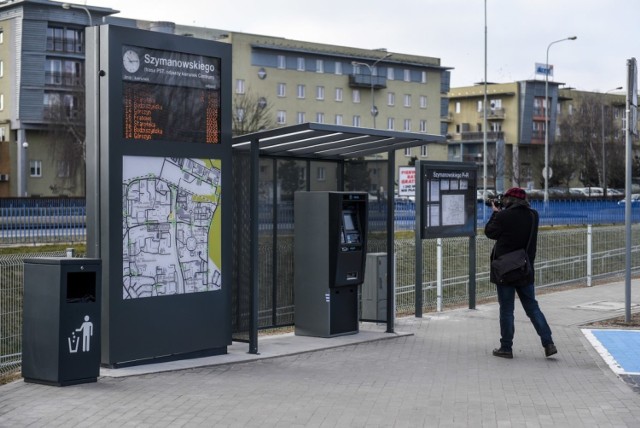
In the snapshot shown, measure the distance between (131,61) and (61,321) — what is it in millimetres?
2719

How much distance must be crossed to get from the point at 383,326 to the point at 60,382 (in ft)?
19.1

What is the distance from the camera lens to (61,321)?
903 centimetres

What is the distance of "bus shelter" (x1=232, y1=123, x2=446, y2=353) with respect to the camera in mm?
11070

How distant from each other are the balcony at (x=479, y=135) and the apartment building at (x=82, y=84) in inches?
372

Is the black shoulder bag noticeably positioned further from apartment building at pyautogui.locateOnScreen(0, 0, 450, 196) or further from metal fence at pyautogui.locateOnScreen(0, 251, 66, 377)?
apartment building at pyautogui.locateOnScreen(0, 0, 450, 196)

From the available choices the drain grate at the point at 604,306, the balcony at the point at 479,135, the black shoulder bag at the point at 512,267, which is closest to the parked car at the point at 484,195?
the black shoulder bag at the point at 512,267

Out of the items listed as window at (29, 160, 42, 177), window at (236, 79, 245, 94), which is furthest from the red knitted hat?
window at (236, 79, 245, 94)

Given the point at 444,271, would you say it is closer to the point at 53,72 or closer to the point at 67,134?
the point at 67,134

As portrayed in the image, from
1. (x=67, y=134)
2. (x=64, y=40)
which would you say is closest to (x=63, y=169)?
(x=67, y=134)

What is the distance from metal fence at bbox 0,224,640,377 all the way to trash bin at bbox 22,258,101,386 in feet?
5.83

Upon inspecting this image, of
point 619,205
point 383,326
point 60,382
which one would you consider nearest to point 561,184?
point 619,205

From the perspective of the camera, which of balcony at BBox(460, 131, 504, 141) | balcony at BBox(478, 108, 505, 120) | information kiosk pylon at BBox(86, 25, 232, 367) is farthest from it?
balcony at BBox(478, 108, 505, 120)

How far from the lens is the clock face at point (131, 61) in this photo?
10062mm

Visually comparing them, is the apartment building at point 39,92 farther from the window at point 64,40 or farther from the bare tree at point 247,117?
the bare tree at point 247,117
